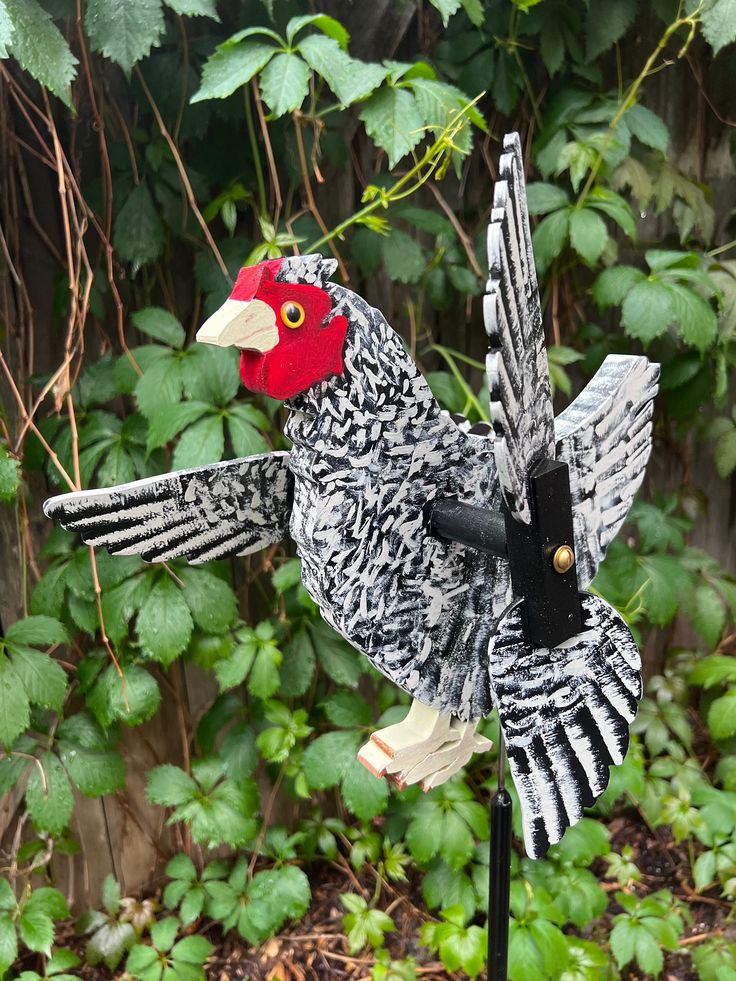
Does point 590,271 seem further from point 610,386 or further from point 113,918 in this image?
point 113,918

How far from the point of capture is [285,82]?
2.42 feet

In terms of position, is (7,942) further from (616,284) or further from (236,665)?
(616,284)

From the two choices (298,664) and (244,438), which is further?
(298,664)

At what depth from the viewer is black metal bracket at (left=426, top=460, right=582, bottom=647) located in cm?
41

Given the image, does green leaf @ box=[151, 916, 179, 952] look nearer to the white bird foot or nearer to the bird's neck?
the white bird foot

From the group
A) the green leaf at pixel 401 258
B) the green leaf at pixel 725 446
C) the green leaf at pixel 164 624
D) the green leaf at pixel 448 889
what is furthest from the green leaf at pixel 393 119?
the green leaf at pixel 448 889

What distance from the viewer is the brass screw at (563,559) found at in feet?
1.37

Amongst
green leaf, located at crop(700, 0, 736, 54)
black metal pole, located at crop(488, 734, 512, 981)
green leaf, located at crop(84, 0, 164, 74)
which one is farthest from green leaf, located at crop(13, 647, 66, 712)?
green leaf, located at crop(700, 0, 736, 54)

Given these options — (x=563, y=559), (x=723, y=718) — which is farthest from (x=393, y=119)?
(x=723, y=718)

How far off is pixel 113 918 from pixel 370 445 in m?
0.99

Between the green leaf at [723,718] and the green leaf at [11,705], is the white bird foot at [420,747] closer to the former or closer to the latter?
the green leaf at [11,705]

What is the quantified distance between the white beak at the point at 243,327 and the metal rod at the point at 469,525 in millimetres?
143

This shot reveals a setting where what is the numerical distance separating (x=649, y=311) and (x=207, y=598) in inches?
24.7

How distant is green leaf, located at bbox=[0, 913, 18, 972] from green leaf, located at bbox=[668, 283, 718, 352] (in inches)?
43.3
